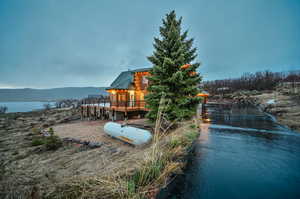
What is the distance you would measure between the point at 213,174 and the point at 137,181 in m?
3.35

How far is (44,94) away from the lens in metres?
140

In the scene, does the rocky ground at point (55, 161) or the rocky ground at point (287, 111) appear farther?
the rocky ground at point (287, 111)

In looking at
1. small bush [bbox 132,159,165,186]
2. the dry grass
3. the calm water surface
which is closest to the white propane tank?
the calm water surface

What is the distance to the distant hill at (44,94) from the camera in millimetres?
126375

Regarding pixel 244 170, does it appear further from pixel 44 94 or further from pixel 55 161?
pixel 44 94

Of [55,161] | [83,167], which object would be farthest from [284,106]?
[55,161]

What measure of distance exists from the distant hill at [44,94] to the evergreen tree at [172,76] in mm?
123486

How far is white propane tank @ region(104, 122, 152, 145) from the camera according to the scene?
646cm

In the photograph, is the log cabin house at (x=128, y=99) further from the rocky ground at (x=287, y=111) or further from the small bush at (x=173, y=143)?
the small bush at (x=173, y=143)

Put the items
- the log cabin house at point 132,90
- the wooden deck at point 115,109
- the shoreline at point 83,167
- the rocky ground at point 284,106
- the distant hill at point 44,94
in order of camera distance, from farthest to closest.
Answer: the distant hill at point 44,94 < the log cabin house at point 132,90 < the wooden deck at point 115,109 < the rocky ground at point 284,106 < the shoreline at point 83,167

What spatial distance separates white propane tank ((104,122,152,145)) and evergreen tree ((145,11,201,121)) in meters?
1.81

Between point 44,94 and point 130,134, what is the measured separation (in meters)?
182

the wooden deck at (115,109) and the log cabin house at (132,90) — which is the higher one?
the log cabin house at (132,90)

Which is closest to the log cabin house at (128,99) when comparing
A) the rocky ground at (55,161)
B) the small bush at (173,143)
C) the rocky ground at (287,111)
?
the rocky ground at (55,161)
